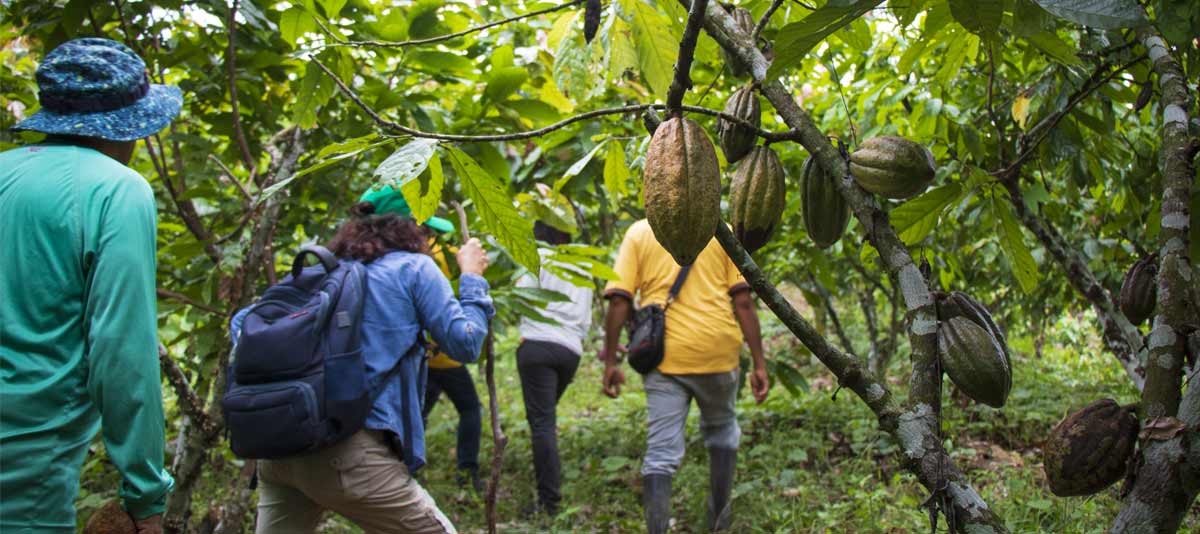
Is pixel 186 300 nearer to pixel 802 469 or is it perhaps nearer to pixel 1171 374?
pixel 1171 374

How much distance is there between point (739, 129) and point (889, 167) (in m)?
0.18

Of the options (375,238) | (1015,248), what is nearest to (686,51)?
(1015,248)

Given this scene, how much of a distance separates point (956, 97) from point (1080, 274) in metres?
1.16

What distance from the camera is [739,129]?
1.03m

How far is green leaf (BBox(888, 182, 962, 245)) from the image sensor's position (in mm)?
1188

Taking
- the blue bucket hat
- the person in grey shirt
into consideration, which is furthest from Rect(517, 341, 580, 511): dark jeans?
the blue bucket hat

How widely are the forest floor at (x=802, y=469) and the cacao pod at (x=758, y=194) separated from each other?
1.99 m

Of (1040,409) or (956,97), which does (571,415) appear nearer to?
(1040,409)

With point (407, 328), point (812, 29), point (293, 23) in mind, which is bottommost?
point (407, 328)

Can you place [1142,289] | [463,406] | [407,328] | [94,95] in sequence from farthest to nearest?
[463,406], [407,328], [94,95], [1142,289]

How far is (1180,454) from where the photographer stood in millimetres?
816

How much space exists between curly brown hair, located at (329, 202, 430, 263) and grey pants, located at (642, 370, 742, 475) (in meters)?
1.20

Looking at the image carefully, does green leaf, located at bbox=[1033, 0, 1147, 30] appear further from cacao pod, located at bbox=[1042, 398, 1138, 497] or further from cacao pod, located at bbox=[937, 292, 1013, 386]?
cacao pod, located at bbox=[1042, 398, 1138, 497]

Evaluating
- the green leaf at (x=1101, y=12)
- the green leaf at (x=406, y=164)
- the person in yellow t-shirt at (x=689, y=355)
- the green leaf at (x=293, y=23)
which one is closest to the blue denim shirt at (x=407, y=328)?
the green leaf at (x=293, y=23)
